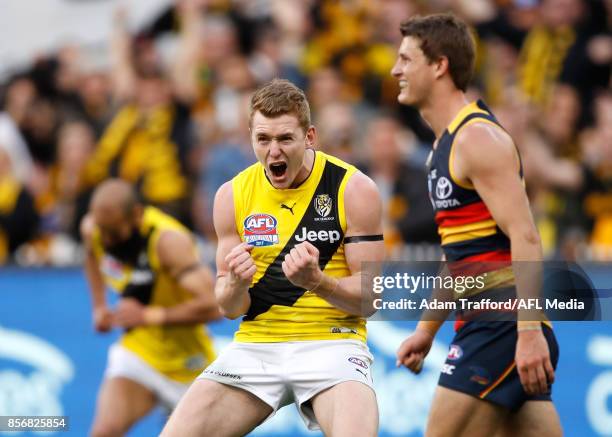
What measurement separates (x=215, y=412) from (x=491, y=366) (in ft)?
5.01

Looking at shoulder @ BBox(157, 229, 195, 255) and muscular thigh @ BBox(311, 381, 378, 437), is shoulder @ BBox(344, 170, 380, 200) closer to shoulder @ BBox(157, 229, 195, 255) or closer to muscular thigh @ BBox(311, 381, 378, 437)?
muscular thigh @ BBox(311, 381, 378, 437)

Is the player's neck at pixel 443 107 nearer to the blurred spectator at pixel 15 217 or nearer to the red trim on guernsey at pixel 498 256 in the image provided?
the red trim on guernsey at pixel 498 256

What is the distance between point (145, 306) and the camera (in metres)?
9.06

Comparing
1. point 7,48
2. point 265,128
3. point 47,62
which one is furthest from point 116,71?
point 265,128

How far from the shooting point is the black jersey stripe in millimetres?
6164

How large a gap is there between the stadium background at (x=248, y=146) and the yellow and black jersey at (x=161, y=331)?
5.86ft

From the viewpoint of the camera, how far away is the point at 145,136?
42.7ft

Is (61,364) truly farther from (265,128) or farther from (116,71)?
(265,128)

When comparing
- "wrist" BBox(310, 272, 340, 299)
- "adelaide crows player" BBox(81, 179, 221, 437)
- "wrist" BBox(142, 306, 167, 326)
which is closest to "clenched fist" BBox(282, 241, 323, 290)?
"wrist" BBox(310, 272, 340, 299)

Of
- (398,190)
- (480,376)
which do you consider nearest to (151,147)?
(398,190)

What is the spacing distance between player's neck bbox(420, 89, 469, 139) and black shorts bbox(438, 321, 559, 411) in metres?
1.17

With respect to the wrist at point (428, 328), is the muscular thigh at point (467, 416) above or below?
below

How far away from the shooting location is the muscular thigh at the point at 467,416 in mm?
6094

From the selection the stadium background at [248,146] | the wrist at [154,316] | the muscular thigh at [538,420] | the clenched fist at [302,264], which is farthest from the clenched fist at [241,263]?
the stadium background at [248,146]
